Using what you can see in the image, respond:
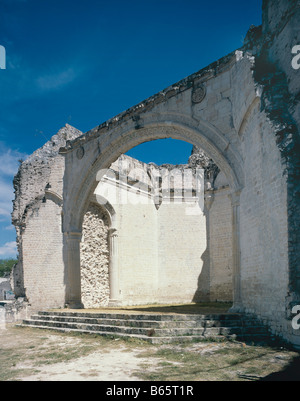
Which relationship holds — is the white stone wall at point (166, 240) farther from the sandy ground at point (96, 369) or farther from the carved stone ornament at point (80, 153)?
the sandy ground at point (96, 369)

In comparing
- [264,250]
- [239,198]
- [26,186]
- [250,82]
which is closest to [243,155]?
[239,198]

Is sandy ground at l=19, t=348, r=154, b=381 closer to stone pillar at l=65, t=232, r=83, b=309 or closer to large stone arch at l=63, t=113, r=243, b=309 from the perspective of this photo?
large stone arch at l=63, t=113, r=243, b=309

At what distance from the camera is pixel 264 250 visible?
661 centimetres

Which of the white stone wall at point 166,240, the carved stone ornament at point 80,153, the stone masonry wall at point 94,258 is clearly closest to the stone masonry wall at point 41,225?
the carved stone ornament at point 80,153

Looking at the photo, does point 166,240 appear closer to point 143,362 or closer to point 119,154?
point 119,154

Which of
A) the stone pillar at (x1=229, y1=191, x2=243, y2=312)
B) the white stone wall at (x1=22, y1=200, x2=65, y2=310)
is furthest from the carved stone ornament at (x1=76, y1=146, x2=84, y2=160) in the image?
the stone pillar at (x1=229, y1=191, x2=243, y2=312)

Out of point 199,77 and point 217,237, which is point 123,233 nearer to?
point 217,237

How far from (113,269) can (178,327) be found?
6.82m

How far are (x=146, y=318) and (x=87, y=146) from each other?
21.7 ft

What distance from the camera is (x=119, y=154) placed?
11227 mm

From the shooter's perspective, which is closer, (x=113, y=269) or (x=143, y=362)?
(x=143, y=362)

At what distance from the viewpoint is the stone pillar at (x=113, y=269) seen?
518 inches

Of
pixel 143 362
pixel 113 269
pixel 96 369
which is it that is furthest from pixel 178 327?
pixel 113 269

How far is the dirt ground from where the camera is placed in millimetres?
4266
